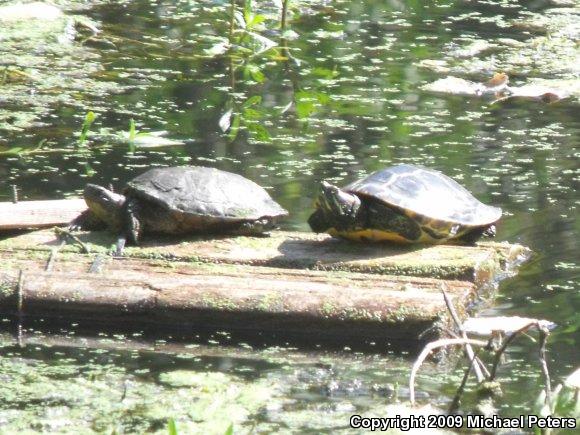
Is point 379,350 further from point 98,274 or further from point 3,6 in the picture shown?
point 3,6

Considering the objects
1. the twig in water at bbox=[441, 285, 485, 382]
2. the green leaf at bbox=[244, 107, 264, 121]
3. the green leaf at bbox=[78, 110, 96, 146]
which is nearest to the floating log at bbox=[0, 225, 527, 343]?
the twig in water at bbox=[441, 285, 485, 382]

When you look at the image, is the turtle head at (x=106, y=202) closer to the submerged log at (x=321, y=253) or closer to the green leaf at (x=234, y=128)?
the submerged log at (x=321, y=253)

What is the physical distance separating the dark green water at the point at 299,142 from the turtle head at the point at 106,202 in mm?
789

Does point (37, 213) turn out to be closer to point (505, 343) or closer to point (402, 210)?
point (402, 210)

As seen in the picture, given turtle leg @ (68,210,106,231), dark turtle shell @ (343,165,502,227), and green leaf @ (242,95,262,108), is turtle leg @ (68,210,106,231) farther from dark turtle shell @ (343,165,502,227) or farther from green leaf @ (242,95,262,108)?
green leaf @ (242,95,262,108)

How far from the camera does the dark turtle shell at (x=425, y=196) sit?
4.56 m

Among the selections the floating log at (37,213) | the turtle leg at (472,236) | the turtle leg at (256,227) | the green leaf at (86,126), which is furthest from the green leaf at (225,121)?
the turtle leg at (472,236)

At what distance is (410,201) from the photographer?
4574 mm

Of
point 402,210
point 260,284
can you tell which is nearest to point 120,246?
point 260,284

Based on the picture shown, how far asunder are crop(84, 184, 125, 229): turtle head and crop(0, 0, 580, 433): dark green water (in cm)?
79

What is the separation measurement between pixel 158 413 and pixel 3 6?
7.29 metres

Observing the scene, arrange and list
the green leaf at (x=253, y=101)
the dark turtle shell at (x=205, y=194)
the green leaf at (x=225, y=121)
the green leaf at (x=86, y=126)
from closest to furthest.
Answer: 1. the dark turtle shell at (x=205, y=194)
2. the green leaf at (x=86, y=126)
3. the green leaf at (x=225, y=121)
4. the green leaf at (x=253, y=101)

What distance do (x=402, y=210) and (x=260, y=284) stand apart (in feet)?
2.18

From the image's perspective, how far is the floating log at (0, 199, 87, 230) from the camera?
4969mm
